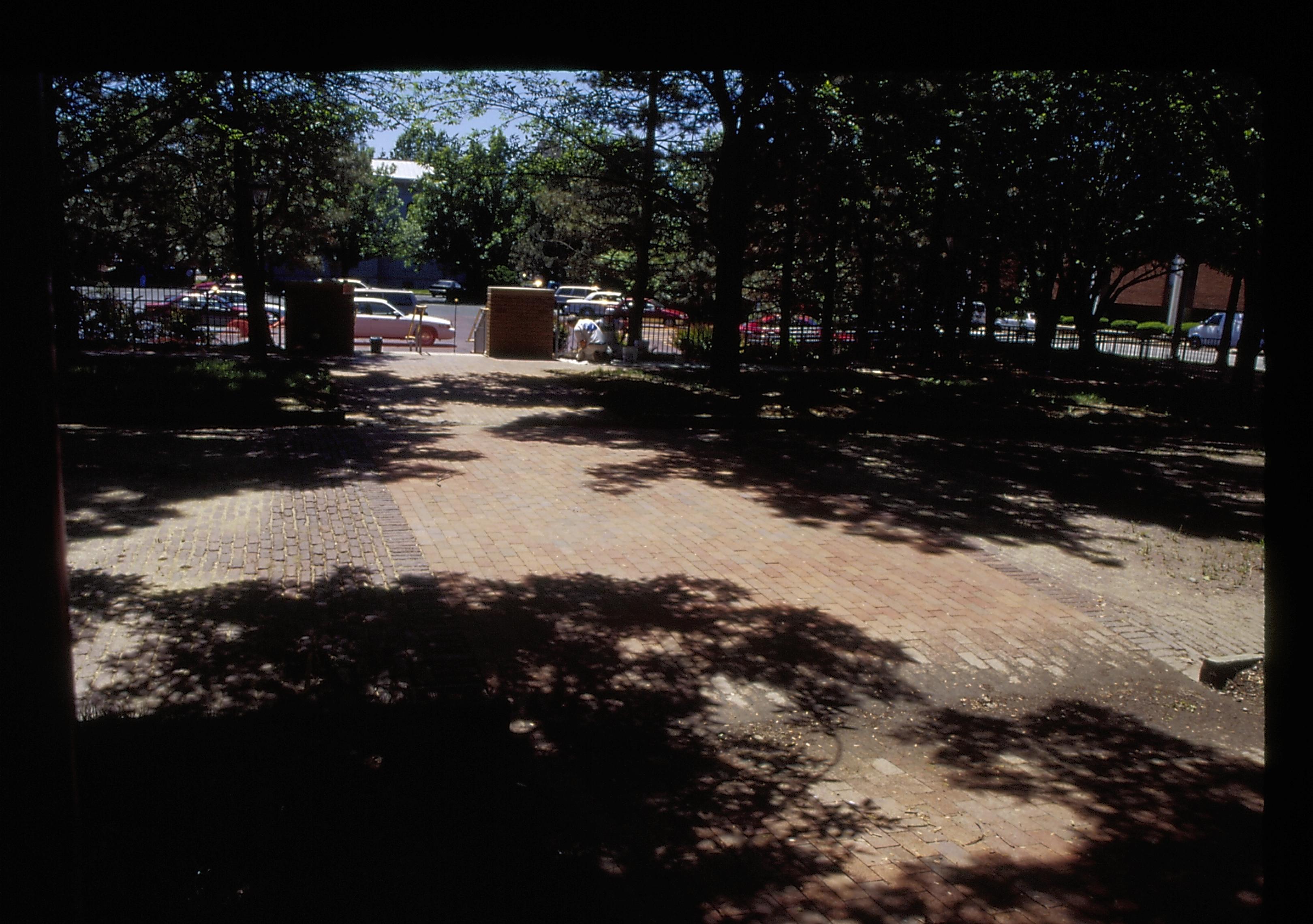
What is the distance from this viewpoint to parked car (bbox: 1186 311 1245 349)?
44562 millimetres

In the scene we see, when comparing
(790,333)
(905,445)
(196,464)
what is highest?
(790,333)

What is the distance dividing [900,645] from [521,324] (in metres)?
21.3

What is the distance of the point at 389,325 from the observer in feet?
104

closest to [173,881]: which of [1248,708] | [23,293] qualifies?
[23,293]

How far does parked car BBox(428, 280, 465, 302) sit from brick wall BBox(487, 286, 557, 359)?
32.9 m

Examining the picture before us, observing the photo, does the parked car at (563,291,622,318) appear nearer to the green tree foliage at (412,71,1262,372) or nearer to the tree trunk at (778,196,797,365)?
the green tree foliage at (412,71,1262,372)

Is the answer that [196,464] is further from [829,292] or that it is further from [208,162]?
[829,292]

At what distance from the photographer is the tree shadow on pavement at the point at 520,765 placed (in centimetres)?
404

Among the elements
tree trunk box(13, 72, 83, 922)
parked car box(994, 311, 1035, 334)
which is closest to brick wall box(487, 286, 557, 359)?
tree trunk box(13, 72, 83, 922)

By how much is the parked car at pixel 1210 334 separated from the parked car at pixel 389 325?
3097 cm

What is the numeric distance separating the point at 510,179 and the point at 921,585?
17592 millimetres

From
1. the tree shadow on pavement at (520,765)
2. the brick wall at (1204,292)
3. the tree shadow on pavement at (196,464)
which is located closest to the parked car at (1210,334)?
the brick wall at (1204,292)

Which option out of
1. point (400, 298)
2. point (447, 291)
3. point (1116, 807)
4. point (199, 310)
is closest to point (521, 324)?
point (199, 310)

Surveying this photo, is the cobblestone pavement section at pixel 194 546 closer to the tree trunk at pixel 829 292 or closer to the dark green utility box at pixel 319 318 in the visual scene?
the dark green utility box at pixel 319 318
